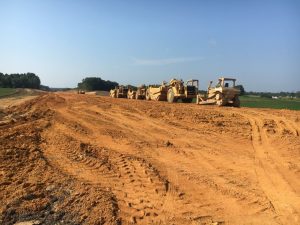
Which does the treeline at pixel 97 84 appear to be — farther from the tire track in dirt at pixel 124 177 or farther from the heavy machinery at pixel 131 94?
the tire track in dirt at pixel 124 177

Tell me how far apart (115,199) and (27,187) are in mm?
1931

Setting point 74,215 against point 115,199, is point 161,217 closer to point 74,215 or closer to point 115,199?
point 115,199

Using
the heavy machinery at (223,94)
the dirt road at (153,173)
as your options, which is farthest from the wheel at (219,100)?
the dirt road at (153,173)

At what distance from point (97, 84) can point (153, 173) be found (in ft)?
313

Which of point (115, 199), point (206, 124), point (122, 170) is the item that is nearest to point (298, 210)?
point (115, 199)

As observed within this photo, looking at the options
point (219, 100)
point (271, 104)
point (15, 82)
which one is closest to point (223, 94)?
point (219, 100)

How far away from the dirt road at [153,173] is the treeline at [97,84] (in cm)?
8763

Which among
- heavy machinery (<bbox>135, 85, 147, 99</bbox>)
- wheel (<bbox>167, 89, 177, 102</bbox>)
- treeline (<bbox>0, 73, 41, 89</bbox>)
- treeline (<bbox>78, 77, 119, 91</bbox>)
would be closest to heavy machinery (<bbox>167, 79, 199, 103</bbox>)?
wheel (<bbox>167, 89, 177, 102</bbox>)

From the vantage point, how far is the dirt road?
6281 mm

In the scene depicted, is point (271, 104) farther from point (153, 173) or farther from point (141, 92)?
point (153, 173)

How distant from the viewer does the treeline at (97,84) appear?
101m

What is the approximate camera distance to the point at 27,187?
7336 millimetres

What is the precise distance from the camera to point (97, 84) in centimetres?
10162

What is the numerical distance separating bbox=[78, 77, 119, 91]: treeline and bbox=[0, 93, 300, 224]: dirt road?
287ft
